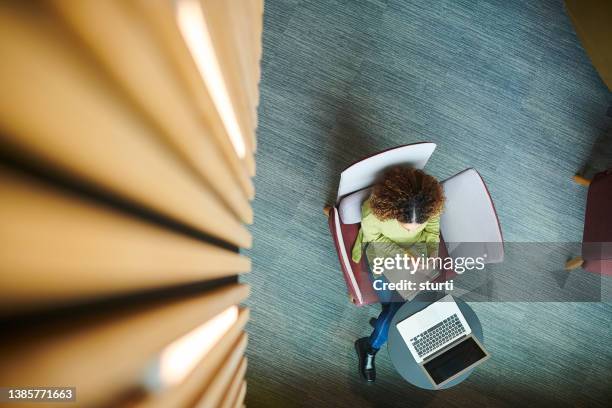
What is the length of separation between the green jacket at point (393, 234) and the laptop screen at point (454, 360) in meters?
0.47

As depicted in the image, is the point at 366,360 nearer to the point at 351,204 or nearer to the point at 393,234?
the point at 393,234

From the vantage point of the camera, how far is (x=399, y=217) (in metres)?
1.90

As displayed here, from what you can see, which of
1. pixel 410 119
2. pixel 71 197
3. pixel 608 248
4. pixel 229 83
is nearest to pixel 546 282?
pixel 608 248

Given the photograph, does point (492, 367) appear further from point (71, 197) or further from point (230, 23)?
point (71, 197)

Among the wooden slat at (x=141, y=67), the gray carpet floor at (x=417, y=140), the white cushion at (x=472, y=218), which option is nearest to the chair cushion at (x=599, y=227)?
the gray carpet floor at (x=417, y=140)

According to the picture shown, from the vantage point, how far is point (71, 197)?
449mm

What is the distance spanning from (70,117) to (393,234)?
1.86m

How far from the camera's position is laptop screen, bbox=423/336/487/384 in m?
2.14

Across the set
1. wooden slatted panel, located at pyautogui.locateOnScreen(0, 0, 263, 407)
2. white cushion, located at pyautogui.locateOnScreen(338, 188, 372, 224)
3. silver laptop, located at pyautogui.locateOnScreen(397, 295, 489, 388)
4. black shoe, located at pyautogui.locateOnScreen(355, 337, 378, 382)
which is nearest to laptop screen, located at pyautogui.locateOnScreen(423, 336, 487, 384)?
silver laptop, located at pyautogui.locateOnScreen(397, 295, 489, 388)

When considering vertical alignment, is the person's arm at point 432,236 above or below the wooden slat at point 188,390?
above

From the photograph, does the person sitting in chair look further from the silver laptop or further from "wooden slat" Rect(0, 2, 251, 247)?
→ "wooden slat" Rect(0, 2, 251, 247)

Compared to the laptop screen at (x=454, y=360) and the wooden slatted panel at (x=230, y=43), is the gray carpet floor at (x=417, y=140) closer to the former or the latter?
the laptop screen at (x=454, y=360)

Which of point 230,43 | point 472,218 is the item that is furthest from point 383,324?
point 230,43

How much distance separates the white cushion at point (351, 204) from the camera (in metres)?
2.07
